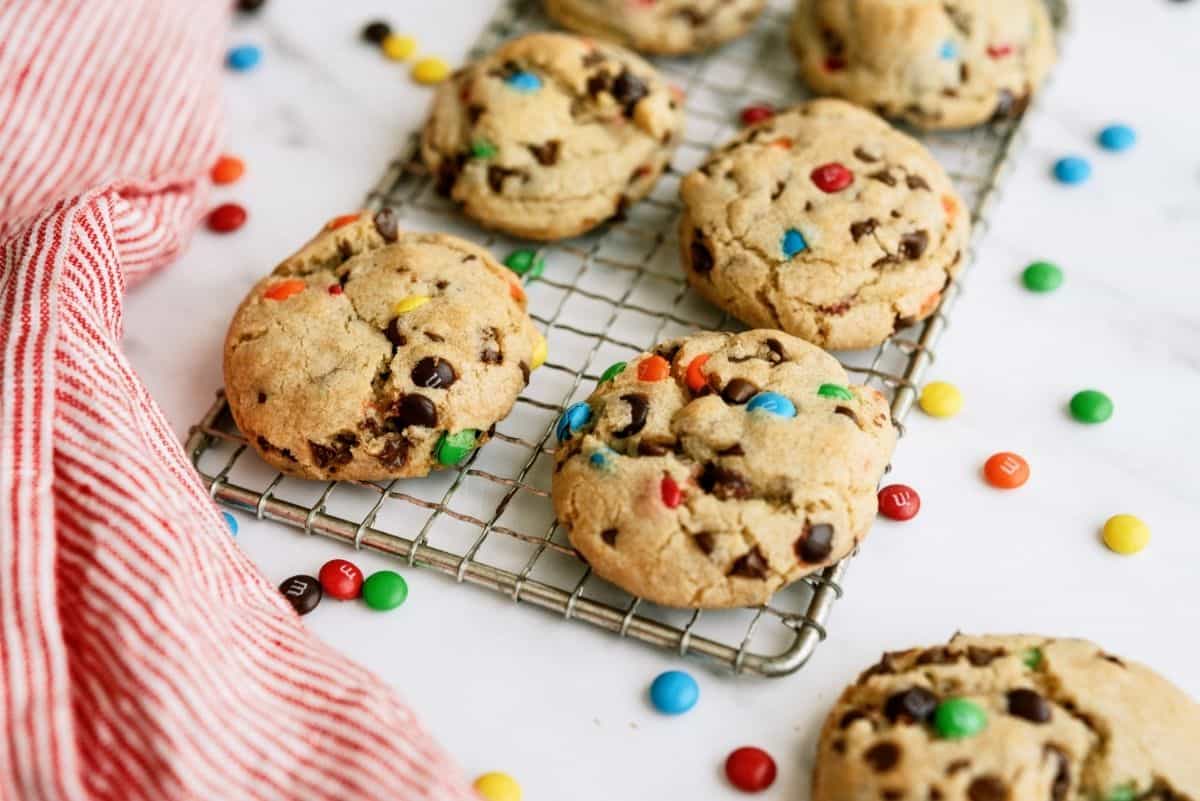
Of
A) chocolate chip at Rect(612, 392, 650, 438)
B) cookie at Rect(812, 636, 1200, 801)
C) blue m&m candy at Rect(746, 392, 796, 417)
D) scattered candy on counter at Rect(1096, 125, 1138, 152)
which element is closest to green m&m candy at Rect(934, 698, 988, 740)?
cookie at Rect(812, 636, 1200, 801)

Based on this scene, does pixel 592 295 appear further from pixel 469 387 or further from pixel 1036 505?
pixel 1036 505

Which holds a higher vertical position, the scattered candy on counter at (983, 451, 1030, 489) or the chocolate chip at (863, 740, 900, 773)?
the scattered candy on counter at (983, 451, 1030, 489)

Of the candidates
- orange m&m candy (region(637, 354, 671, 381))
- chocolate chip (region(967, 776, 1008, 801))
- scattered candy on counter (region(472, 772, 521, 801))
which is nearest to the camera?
chocolate chip (region(967, 776, 1008, 801))

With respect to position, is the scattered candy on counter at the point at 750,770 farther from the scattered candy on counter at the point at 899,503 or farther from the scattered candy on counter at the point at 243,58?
the scattered candy on counter at the point at 243,58

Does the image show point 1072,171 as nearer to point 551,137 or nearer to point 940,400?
point 940,400

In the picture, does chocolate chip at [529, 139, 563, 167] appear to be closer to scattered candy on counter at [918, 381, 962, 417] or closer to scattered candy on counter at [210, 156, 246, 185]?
scattered candy on counter at [210, 156, 246, 185]

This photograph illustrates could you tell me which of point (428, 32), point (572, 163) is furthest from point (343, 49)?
point (572, 163)

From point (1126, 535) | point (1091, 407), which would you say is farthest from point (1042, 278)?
point (1126, 535)

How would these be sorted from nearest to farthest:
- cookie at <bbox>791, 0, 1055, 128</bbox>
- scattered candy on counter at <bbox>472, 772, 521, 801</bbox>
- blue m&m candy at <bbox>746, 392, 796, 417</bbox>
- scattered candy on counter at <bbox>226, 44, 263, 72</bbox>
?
scattered candy on counter at <bbox>472, 772, 521, 801</bbox> → blue m&m candy at <bbox>746, 392, 796, 417</bbox> → cookie at <bbox>791, 0, 1055, 128</bbox> → scattered candy on counter at <bbox>226, 44, 263, 72</bbox>
